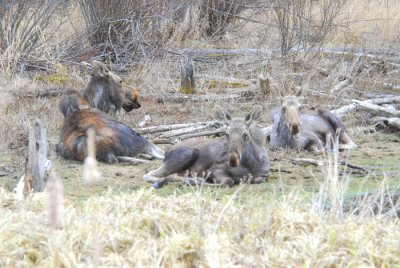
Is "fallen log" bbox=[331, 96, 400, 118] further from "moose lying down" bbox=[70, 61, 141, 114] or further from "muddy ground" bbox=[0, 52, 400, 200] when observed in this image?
"moose lying down" bbox=[70, 61, 141, 114]

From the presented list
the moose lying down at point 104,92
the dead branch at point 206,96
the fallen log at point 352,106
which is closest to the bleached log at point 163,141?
the moose lying down at point 104,92

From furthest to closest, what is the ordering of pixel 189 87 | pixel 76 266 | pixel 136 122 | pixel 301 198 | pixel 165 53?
pixel 165 53
pixel 189 87
pixel 136 122
pixel 301 198
pixel 76 266

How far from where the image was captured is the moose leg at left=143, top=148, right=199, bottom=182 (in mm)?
9602

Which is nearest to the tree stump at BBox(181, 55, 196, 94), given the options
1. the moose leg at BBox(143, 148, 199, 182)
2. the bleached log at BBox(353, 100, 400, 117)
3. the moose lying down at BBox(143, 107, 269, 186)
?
the bleached log at BBox(353, 100, 400, 117)

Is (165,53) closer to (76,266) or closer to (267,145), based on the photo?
(267,145)

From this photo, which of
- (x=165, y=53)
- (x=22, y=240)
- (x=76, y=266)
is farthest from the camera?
(x=165, y=53)

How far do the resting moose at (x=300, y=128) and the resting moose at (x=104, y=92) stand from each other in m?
2.38

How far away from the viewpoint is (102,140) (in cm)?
1075

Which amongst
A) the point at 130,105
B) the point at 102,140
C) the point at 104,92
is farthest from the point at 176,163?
the point at 130,105

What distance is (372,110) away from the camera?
43.9ft

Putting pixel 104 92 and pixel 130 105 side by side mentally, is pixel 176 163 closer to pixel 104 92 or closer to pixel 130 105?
pixel 104 92

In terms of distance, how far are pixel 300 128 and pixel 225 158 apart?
2649 millimetres

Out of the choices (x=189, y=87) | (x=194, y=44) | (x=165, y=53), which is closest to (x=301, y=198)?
(x=189, y=87)

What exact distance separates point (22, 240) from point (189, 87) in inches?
369
